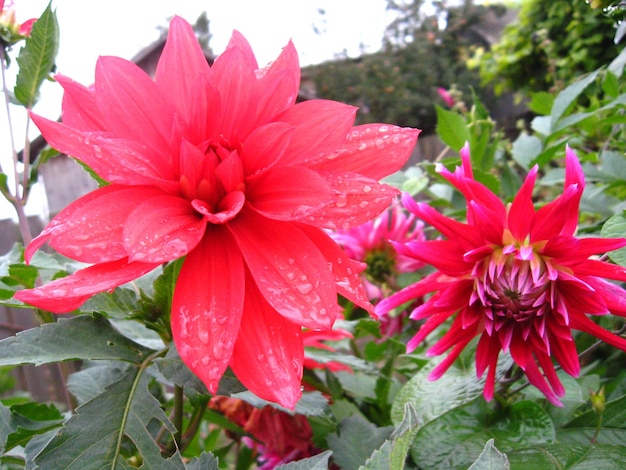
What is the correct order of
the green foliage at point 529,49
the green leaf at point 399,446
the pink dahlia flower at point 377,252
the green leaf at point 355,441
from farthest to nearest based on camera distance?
the green foliage at point 529,49
the pink dahlia flower at point 377,252
the green leaf at point 355,441
the green leaf at point 399,446

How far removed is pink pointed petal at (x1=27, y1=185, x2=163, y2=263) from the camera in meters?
0.32

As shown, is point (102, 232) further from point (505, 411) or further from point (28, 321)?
point (28, 321)

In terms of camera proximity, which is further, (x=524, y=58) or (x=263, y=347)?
(x=524, y=58)

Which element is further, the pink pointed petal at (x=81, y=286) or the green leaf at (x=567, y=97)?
the green leaf at (x=567, y=97)

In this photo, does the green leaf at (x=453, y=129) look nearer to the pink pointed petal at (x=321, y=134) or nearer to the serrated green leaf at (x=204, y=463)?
the pink pointed petal at (x=321, y=134)

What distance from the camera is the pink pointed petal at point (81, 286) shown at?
0.32m

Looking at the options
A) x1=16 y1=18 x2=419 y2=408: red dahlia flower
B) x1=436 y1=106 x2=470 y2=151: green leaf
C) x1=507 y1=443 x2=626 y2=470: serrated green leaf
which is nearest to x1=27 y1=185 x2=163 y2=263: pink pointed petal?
x1=16 y1=18 x2=419 y2=408: red dahlia flower

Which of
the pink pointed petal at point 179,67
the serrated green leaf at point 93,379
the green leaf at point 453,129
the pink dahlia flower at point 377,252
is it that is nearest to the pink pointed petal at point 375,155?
the pink pointed petal at point 179,67

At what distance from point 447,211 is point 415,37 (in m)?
8.46

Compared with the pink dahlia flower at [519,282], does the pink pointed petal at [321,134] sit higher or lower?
higher

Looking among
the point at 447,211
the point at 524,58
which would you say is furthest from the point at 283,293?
the point at 524,58

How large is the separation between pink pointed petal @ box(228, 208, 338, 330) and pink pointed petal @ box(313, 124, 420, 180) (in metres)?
0.06

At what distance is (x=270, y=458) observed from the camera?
2.28 feet

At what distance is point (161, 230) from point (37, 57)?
1.12ft
